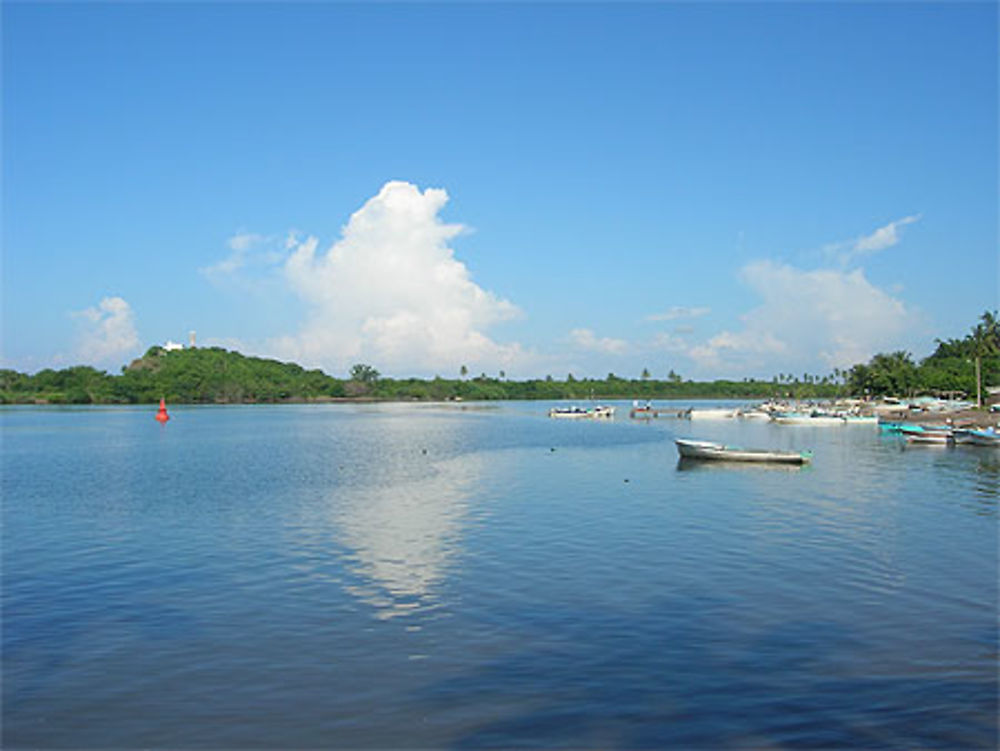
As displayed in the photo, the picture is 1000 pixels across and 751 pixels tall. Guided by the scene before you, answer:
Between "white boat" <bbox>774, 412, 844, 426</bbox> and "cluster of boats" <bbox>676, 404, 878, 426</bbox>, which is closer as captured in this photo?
"cluster of boats" <bbox>676, 404, 878, 426</bbox>

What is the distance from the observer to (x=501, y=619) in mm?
16562

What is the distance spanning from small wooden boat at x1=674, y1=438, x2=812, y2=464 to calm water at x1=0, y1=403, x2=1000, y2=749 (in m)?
12.2

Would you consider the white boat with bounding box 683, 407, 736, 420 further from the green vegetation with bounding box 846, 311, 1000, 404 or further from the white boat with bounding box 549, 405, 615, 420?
the green vegetation with bounding box 846, 311, 1000, 404

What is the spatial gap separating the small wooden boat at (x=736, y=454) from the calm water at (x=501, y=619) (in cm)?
1222

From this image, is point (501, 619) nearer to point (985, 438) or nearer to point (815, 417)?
point (985, 438)

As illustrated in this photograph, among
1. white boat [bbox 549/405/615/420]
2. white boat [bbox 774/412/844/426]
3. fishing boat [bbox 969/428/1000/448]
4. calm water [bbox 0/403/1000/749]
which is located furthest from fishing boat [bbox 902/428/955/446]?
white boat [bbox 549/405/615/420]

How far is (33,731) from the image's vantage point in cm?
1131

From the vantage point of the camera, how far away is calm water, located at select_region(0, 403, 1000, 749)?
11500 mm

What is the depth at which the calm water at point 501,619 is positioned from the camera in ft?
37.7

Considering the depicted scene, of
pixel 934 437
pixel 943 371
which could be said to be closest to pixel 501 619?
pixel 934 437

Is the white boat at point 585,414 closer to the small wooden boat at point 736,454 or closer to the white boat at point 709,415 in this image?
the white boat at point 709,415

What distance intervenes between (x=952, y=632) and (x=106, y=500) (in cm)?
3386

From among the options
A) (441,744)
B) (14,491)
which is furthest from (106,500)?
(441,744)

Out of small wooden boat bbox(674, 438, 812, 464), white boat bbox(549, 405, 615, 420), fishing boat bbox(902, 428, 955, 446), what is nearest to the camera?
small wooden boat bbox(674, 438, 812, 464)
